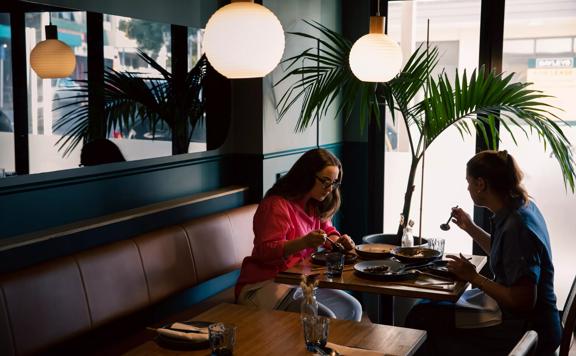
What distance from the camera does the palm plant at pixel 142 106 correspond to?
2.97 meters

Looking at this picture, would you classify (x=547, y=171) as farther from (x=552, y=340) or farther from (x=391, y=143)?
(x=552, y=340)

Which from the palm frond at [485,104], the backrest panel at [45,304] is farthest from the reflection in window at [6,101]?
the palm frond at [485,104]

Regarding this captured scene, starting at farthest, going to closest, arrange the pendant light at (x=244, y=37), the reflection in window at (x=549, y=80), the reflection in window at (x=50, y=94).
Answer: the reflection in window at (x=549, y=80), the reflection in window at (x=50, y=94), the pendant light at (x=244, y=37)

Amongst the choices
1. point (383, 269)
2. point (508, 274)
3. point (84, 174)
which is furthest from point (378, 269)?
point (84, 174)

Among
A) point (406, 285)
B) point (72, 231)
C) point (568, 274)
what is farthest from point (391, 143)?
point (72, 231)

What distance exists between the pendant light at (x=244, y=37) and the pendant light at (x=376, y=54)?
56.6 inches

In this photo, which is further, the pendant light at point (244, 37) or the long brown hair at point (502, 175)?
the long brown hair at point (502, 175)

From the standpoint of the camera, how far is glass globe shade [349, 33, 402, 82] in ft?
11.2

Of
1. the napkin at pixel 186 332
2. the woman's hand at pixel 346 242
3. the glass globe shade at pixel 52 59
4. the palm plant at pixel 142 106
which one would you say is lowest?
the napkin at pixel 186 332

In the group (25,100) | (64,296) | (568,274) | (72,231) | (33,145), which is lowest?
(568,274)

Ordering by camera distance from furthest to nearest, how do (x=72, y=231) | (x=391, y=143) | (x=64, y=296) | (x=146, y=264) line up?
(x=391, y=143)
(x=146, y=264)
(x=72, y=231)
(x=64, y=296)

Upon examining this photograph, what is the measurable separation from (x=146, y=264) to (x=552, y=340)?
5.65ft

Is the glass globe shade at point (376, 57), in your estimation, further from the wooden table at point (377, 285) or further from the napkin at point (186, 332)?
the napkin at point (186, 332)

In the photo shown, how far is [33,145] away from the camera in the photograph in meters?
2.77
